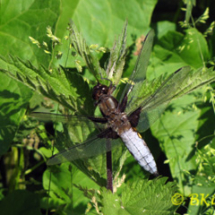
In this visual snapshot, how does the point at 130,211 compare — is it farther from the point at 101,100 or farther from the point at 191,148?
the point at 191,148

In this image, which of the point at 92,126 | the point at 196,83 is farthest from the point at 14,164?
the point at 196,83

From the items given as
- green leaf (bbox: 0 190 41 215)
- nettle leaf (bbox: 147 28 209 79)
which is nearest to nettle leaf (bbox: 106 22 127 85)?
nettle leaf (bbox: 147 28 209 79)

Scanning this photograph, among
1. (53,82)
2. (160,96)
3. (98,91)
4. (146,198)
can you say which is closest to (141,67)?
(160,96)

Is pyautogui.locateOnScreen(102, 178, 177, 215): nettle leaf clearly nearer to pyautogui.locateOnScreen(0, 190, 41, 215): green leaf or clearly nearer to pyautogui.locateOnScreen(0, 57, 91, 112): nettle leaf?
pyautogui.locateOnScreen(0, 57, 91, 112): nettle leaf

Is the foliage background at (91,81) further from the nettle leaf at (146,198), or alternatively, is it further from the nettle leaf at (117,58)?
the nettle leaf at (117,58)

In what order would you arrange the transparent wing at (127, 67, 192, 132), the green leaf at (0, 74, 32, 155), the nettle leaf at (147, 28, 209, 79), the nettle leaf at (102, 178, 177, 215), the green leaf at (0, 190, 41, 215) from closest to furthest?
the nettle leaf at (102, 178, 177, 215) < the transparent wing at (127, 67, 192, 132) < the green leaf at (0, 74, 32, 155) < the green leaf at (0, 190, 41, 215) < the nettle leaf at (147, 28, 209, 79)

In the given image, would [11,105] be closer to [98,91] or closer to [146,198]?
[98,91]

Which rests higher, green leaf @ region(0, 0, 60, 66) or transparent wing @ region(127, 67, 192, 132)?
green leaf @ region(0, 0, 60, 66)

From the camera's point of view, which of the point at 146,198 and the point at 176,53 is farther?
the point at 176,53
